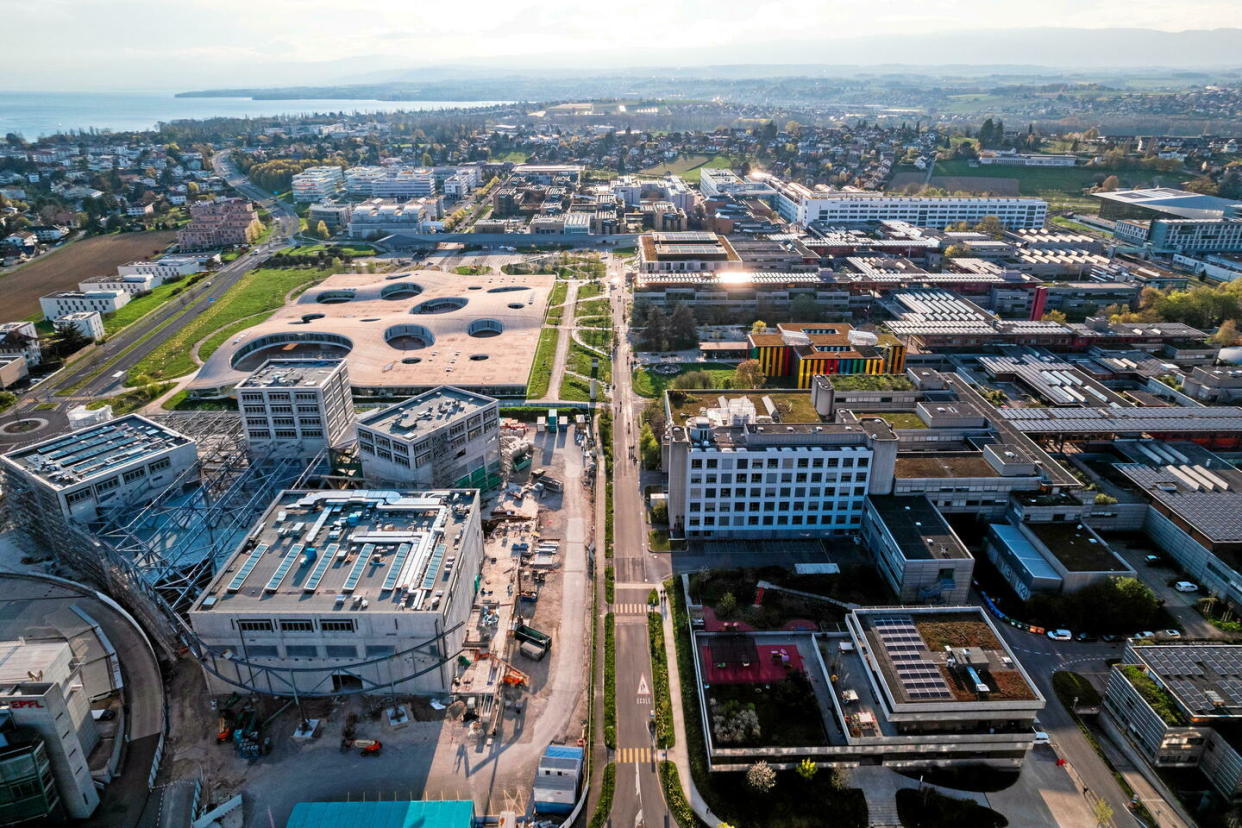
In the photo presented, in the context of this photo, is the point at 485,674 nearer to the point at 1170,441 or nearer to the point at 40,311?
the point at 1170,441

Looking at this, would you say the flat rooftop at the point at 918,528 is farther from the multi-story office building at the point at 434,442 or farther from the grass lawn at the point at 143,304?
the grass lawn at the point at 143,304

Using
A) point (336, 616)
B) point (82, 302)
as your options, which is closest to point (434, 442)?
point (336, 616)

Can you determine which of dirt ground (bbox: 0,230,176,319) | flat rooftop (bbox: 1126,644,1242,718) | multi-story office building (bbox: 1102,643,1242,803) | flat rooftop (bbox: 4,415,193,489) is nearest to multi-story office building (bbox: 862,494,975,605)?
multi-story office building (bbox: 1102,643,1242,803)

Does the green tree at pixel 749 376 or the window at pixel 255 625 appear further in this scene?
the green tree at pixel 749 376

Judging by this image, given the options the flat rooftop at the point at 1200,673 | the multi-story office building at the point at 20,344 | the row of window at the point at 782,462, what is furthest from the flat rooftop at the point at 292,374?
the flat rooftop at the point at 1200,673

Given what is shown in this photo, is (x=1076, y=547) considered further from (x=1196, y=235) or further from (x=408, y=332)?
(x=1196, y=235)
